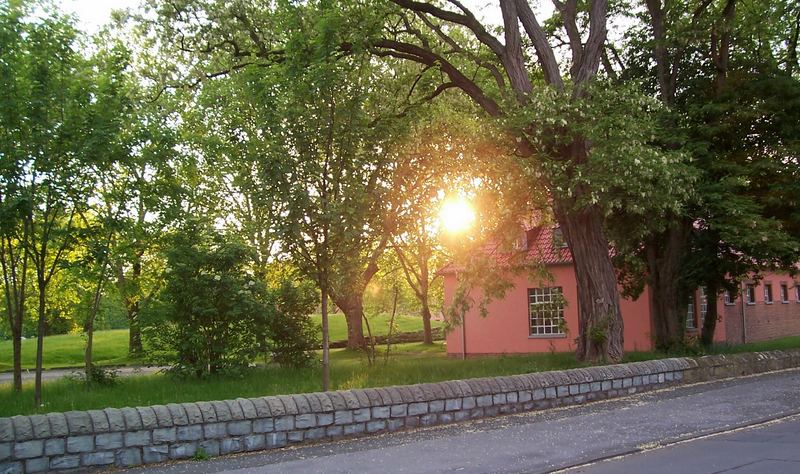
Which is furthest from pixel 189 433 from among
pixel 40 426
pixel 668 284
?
pixel 668 284

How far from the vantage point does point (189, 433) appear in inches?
312

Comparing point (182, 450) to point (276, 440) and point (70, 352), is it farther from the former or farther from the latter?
point (70, 352)

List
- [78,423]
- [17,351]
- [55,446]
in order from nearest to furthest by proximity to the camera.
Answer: [55,446], [78,423], [17,351]

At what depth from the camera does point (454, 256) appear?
16.2m

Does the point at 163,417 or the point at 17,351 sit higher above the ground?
the point at 17,351

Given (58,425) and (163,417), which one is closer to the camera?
(58,425)

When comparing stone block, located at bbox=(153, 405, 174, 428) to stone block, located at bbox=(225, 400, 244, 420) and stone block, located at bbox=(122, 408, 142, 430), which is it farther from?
stone block, located at bbox=(225, 400, 244, 420)

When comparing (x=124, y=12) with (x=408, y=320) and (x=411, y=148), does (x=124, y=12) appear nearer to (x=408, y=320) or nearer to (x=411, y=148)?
(x=411, y=148)

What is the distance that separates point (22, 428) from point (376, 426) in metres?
4.17

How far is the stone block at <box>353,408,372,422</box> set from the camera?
9125 millimetres

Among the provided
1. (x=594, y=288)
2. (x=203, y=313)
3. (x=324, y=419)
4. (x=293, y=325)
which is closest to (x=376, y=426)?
(x=324, y=419)

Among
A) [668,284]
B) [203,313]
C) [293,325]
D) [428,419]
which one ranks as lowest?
[428,419]

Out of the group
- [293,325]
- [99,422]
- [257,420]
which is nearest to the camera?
[99,422]

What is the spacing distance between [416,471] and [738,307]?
29525 mm
